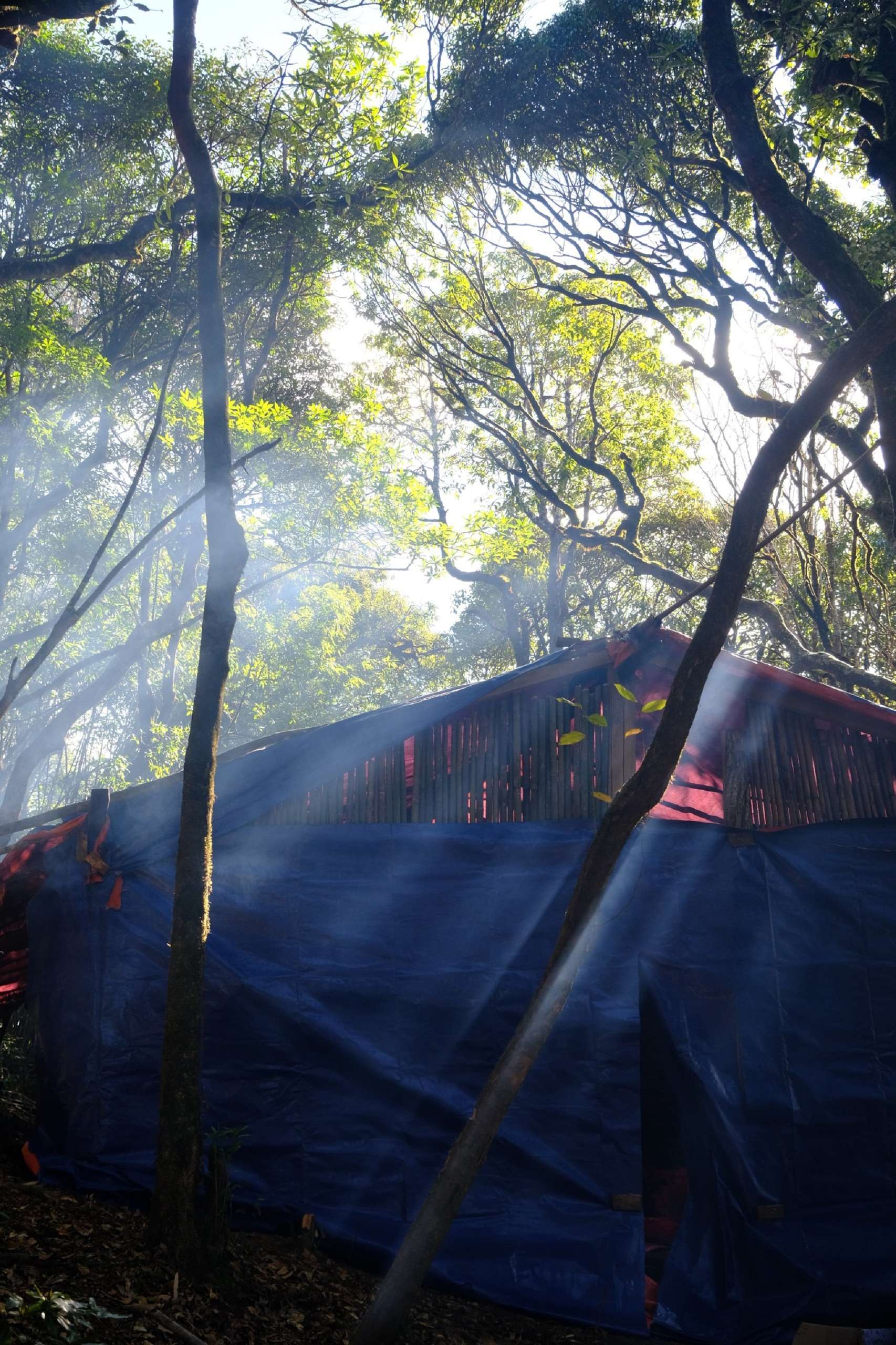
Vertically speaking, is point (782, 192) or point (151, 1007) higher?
point (782, 192)

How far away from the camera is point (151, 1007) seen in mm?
5266

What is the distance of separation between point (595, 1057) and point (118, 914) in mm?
2700

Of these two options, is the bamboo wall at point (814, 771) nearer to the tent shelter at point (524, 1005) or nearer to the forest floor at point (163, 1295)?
the tent shelter at point (524, 1005)

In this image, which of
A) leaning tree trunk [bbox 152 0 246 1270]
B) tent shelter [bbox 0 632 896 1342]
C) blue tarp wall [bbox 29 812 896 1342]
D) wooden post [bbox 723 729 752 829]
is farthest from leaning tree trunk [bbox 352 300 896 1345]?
wooden post [bbox 723 729 752 829]

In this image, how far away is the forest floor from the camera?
346 centimetres

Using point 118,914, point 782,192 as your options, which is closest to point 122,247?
point 782,192

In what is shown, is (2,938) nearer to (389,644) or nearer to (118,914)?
(118,914)

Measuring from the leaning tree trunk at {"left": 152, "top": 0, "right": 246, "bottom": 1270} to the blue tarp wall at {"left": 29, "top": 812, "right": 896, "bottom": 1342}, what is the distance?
66 centimetres

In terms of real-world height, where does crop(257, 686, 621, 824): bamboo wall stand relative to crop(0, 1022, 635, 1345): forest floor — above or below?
above

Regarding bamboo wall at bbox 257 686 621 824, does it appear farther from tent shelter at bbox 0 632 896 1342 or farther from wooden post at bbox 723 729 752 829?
wooden post at bbox 723 729 752 829

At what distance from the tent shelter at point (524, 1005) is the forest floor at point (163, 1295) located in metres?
0.16

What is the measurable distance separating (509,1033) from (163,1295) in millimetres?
1886

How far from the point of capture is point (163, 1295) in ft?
12.5

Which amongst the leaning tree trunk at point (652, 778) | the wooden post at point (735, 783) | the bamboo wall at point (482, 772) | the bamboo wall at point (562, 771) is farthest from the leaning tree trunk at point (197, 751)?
A: the wooden post at point (735, 783)
